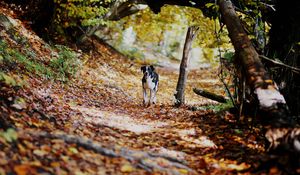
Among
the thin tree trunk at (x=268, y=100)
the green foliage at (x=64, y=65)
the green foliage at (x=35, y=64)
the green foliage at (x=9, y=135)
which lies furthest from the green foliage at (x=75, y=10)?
the green foliage at (x=9, y=135)

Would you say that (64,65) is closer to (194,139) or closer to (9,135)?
(194,139)

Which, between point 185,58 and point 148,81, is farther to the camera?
point 148,81

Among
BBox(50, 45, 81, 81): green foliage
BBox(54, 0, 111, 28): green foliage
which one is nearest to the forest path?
BBox(50, 45, 81, 81): green foliage

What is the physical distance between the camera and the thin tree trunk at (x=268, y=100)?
422 centimetres

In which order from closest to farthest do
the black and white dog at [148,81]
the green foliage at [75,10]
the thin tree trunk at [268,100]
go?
the thin tree trunk at [268,100] < the black and white dog at [148,81] < the green foliage at [75,10]

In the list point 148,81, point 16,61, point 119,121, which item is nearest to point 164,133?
point 119,121

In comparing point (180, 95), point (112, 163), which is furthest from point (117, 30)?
point (112, 163)

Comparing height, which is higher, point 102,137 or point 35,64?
point 35,64

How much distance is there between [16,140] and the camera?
159 inches

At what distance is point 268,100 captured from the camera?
5000mm

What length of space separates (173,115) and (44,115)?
3.89 m

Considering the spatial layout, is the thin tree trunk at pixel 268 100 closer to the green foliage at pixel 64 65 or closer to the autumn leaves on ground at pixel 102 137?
the autumn leaves on ground at pixel 102 137

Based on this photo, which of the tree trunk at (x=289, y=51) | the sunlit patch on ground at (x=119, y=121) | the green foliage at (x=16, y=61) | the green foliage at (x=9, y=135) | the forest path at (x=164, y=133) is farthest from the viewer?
the green foliage at (x=16, y=61)

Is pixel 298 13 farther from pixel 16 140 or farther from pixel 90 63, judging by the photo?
pixel 90 63
